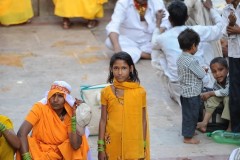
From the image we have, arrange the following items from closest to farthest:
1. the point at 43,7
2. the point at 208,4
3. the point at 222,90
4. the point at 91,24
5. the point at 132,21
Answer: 1. the point at 222,90
2. the point at 208,4
3. the point at 132,21
4. the point at 91,24
5. the point at 43,7

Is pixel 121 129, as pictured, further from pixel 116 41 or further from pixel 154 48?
pixel 116 41

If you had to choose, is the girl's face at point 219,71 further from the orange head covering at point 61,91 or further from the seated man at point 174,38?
the orange head covering at point 61,91

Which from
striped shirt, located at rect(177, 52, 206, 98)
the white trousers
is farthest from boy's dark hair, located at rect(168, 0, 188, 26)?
the white trousers

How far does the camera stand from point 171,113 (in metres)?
7.64

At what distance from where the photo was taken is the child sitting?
6.99 metres

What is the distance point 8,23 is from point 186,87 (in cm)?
443

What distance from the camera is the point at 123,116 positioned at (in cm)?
564

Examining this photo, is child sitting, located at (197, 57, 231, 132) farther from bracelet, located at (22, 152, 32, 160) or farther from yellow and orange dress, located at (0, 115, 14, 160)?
yellow and orange dress, located at (0, 115, 14, 160)

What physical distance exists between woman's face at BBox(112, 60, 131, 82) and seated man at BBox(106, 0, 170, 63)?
324cm

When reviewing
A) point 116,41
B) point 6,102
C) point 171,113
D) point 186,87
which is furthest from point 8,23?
point 186,87

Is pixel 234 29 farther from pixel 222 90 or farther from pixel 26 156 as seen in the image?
pixel 26 156

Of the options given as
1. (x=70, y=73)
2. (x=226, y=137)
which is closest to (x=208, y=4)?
(x=226, y=137)

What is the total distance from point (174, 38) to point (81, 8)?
315 centimetres

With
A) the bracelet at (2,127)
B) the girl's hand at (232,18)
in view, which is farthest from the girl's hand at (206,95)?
the bracelet at (2,127)
